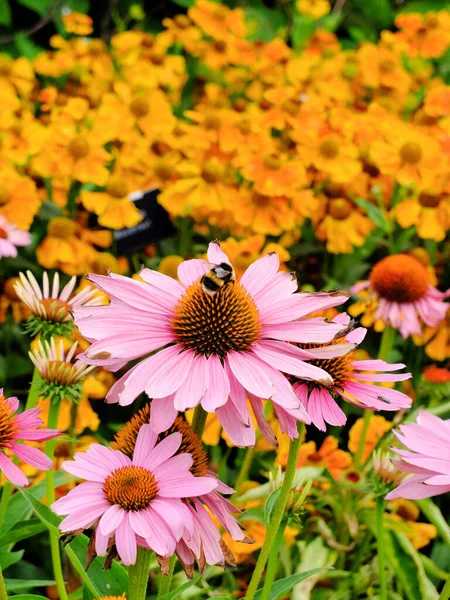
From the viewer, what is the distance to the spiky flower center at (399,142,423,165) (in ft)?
4.99

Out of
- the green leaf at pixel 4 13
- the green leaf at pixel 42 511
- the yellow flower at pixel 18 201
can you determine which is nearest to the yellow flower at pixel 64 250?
the yellow flower at pixel 18 201

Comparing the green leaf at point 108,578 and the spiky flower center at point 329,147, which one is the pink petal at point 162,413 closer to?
the green leaf at point 108,578

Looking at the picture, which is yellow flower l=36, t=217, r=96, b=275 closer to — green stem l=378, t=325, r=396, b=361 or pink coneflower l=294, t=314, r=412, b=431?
green stem l=378, t=325, r=396, b=361

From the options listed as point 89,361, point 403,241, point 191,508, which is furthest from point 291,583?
point 403,241

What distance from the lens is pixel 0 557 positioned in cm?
78

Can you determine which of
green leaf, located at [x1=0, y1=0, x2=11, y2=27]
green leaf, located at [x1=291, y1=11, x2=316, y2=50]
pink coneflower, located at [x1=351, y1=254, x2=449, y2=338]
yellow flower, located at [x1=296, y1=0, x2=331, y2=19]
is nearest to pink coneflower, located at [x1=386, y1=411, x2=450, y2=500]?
pink coneflower, located at [x1=351, y1=254, x2=449, y2=338]

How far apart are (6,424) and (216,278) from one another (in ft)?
0.64

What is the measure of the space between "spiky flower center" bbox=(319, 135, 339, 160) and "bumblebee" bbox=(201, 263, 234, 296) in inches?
43.3

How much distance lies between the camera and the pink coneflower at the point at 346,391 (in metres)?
0.54

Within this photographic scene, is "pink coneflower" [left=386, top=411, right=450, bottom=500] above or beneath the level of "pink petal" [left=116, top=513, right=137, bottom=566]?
above

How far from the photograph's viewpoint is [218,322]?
540 mm

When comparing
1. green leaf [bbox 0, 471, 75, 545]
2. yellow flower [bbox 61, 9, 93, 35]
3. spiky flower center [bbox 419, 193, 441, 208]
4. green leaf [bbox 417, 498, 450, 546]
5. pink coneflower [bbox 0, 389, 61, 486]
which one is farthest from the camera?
yellow flower [bbox 61, 9, 93, 35]

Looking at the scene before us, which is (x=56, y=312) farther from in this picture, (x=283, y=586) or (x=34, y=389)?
(x=283, y=586)

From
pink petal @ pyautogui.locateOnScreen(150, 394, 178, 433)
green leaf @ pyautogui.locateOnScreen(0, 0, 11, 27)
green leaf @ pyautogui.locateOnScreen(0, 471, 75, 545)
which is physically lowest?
green leaf @ pyautogui.locateOnScreen(0, 0, 11, 27)
